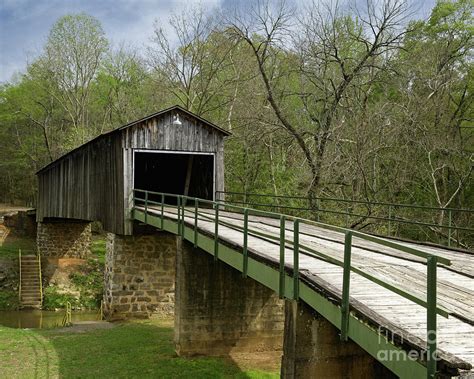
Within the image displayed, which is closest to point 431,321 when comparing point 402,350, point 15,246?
point 402,350

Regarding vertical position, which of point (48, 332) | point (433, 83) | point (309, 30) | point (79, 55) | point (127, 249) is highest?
point (79, 55)

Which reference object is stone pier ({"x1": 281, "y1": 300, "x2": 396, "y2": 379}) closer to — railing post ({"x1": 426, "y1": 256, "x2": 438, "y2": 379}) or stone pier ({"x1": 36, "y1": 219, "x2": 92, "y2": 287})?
railing post ({"x1": 426, "y1": 256, "x2": 438, "y2": 379})

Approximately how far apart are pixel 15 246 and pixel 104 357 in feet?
60.1

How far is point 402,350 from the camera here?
4.07 m

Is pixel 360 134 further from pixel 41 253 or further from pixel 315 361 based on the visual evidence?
pixel 41 253

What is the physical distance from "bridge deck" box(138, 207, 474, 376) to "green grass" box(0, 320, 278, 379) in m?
3.99

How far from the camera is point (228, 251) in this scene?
8727 mm

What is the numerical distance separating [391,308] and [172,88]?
996 inches

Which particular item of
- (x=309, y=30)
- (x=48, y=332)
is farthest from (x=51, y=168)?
(x=309, y=30)

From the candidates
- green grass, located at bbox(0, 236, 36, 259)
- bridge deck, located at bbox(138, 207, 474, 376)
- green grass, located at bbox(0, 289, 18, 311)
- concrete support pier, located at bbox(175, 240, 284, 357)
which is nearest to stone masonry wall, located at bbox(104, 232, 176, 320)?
concrete support pier, located at bbox(175, 240, 284, 357)

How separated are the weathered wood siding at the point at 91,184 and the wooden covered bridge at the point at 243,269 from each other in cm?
6

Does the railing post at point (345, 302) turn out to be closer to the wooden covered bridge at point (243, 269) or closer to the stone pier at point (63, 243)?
the wooden covered bridge at point (243, 269)

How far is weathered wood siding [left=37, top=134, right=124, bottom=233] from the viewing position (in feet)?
53.2

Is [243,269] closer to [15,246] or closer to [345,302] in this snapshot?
[345,302]
